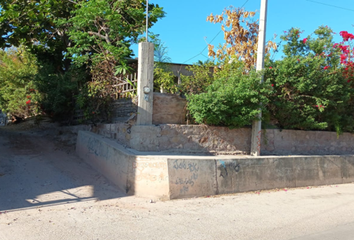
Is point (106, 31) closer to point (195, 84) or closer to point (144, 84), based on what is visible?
point (144, 84)

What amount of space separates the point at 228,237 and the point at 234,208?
1.66m

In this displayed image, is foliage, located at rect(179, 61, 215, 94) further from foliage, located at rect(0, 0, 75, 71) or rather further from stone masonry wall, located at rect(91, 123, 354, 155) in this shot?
foliage, located at rect(0, 0, 75, 71)

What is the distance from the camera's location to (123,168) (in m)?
6.97

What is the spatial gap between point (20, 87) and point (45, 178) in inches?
355

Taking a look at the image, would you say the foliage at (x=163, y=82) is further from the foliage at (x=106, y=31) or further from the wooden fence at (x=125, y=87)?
the foliage at (x=106, y=31)

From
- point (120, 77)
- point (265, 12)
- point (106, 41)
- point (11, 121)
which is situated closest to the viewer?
point (265, 12)

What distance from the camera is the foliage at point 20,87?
42.7ft

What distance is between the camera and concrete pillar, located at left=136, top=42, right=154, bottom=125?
7.74 metres

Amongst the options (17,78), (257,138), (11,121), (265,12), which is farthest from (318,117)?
(11,121)

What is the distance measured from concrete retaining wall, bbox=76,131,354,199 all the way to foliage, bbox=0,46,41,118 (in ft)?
16.6

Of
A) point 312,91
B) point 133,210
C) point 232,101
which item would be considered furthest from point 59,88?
point 312,91

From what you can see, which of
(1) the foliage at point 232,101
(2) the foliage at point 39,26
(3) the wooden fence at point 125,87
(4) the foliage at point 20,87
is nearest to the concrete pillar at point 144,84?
(3) the wooden fence at point 125,87

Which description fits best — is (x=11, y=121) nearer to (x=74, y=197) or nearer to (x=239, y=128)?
(x=74, y=197)

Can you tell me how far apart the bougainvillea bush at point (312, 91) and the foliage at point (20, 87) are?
9723mm
